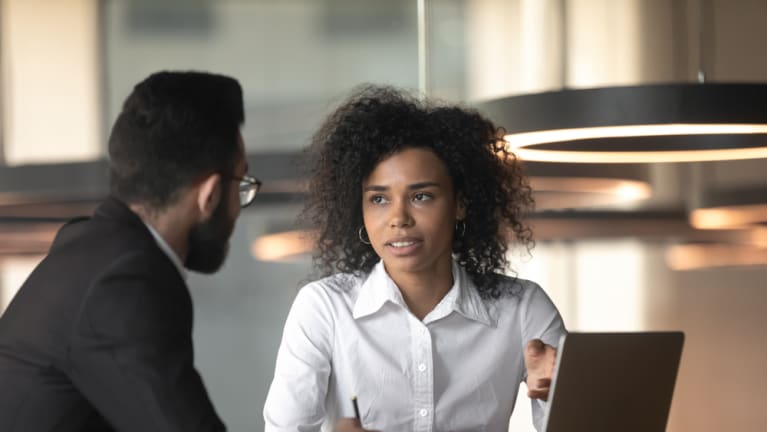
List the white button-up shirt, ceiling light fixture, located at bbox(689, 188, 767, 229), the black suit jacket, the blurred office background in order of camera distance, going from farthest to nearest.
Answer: ceiling light fixture, located at bbox(689, 188, 767, 229) < the blurred office background < the white button-up shirt < the black suit jacket

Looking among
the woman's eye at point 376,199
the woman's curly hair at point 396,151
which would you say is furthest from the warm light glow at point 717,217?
the woman's eye at point 376,199

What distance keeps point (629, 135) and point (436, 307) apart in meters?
0.84

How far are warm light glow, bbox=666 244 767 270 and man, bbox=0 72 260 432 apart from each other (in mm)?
4266

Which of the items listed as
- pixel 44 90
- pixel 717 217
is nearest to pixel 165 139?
pixel 44 90

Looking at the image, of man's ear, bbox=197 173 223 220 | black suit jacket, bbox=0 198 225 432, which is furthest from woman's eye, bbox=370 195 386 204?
black suit jacket, bbox=0 198 225 432

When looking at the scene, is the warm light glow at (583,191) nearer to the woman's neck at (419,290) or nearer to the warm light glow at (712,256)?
the warm light glow at (712,256)

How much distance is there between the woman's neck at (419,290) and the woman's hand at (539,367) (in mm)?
283

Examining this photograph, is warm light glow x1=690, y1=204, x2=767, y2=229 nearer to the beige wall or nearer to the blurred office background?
the blurred office background

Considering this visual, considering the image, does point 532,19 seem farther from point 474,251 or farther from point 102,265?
point 102,265

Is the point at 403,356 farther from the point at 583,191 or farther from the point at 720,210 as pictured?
the point at 720,210

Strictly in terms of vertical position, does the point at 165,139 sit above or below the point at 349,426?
above

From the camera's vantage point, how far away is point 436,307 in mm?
2709

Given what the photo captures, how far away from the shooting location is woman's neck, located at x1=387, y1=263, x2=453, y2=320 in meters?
2.72

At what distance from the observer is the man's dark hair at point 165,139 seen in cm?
193
